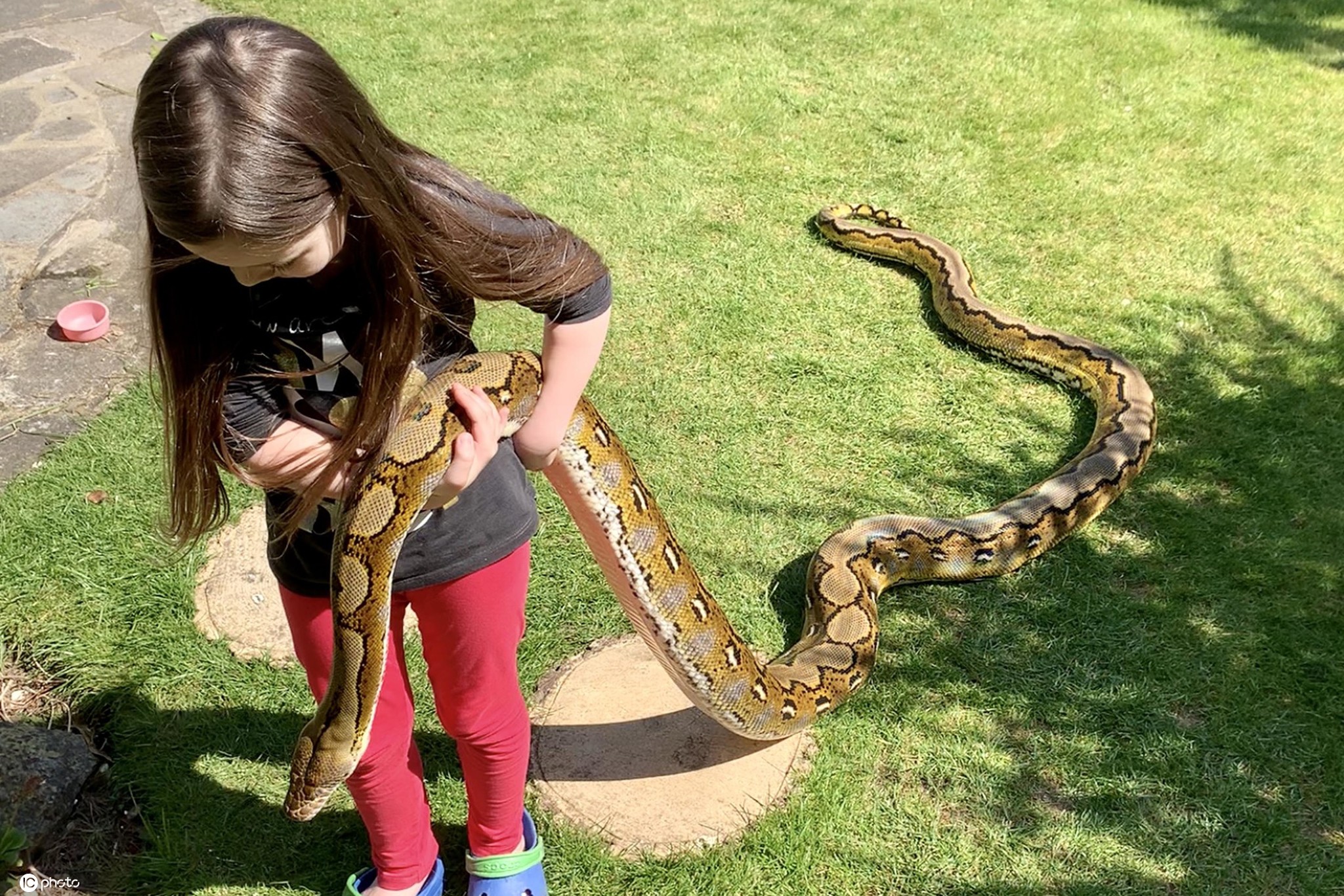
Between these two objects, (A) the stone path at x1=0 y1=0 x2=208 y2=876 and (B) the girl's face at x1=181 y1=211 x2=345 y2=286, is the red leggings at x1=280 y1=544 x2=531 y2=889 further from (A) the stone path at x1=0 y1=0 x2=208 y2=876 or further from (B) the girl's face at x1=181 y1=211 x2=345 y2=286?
(A) the stone path at x1=0 y1=0 x2=208 y2=876

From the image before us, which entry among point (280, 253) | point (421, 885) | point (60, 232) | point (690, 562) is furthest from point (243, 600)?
point (60, 232)

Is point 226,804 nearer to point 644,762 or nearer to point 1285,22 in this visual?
point 644,762

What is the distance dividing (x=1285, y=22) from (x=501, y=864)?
11.1 meters

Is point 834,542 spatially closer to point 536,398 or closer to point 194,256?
point 536,398

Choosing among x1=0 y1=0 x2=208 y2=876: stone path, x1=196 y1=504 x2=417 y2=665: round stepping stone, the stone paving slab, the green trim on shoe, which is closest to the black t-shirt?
x1=0 y1=0 x2=208 y2=876: stone path

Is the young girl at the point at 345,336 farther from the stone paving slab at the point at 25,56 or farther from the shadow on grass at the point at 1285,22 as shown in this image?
the shadow on grass at the point at 1285,22

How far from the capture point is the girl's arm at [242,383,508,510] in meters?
2.27

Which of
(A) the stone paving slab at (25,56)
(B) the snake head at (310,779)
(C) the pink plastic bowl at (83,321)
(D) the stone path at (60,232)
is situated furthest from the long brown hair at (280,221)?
(A) the stone paving slab at (25,56)

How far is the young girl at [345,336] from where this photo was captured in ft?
6.14

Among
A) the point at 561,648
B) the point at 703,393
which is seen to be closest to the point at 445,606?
the point at 561,648

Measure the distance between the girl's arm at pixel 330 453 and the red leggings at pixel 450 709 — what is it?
1.16 feet

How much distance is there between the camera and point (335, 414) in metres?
2.36

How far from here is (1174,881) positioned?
3.32 metres

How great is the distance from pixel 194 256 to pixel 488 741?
150 centimetres
